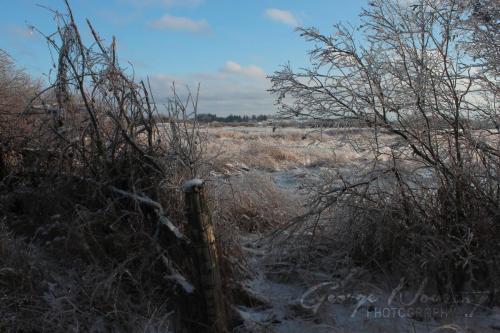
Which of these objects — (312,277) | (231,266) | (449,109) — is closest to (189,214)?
(231,266)

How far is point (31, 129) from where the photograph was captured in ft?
18.6

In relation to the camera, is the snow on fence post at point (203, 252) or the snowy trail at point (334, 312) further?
the snowy trail at point (334, 312)

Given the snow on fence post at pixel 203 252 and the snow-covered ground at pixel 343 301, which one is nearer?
the snow on fence post at pixel 203 252

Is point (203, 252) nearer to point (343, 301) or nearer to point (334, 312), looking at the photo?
point (334, 312)

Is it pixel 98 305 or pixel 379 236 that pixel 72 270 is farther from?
pixel 379 236

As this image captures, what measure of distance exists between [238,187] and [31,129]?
269 cm

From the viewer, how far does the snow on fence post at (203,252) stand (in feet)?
11.7

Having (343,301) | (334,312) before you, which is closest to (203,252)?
(334,312)

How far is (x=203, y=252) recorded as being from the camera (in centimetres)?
359

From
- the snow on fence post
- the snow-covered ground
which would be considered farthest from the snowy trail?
the snow on fence post

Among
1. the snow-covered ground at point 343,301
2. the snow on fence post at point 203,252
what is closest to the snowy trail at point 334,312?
the snow-covered ground at point 343,301

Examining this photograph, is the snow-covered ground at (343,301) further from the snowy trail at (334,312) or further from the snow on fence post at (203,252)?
the snow on fence post at (203,252)

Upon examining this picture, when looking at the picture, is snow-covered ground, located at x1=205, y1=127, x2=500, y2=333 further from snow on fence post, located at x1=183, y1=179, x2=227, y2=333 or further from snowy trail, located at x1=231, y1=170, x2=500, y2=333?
snow on fence post, located at x1=183, y1=179, x2=227, y2=333

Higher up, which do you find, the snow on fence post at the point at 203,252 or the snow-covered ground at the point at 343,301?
the snow on fence post at the point at 203,252
